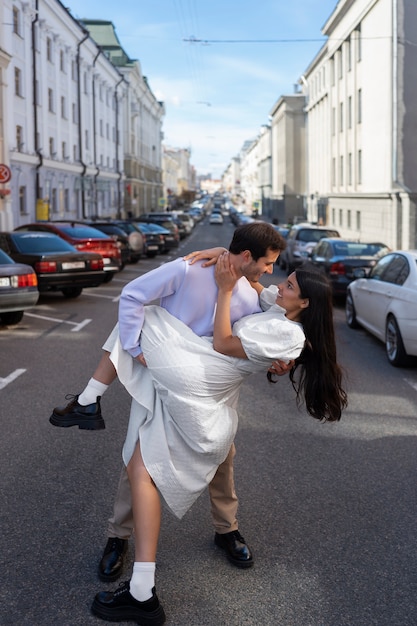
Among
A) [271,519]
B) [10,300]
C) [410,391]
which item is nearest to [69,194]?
[10,300]

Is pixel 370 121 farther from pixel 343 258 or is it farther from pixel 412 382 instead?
pixel 412 382

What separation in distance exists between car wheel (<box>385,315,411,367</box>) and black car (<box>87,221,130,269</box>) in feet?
47.8

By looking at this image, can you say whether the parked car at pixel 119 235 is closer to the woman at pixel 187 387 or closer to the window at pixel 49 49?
the woman at pixel 187 387

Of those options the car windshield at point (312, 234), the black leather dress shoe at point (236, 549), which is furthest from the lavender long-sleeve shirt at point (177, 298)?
the car windshield at point (312, 234)

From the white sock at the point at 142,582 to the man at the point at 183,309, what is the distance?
39 cm

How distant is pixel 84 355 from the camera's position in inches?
394

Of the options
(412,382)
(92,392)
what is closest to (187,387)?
(92,392)

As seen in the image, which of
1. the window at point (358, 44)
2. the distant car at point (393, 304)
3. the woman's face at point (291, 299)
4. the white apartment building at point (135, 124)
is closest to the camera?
the woman's face at point (291, 299)

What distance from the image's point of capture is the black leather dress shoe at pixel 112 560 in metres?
3.61

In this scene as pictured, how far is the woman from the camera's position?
3244mm

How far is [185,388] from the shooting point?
3.28 meters

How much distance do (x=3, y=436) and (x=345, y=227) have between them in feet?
133

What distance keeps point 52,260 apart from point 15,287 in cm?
341

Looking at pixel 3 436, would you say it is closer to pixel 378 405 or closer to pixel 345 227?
pixel 378 405
